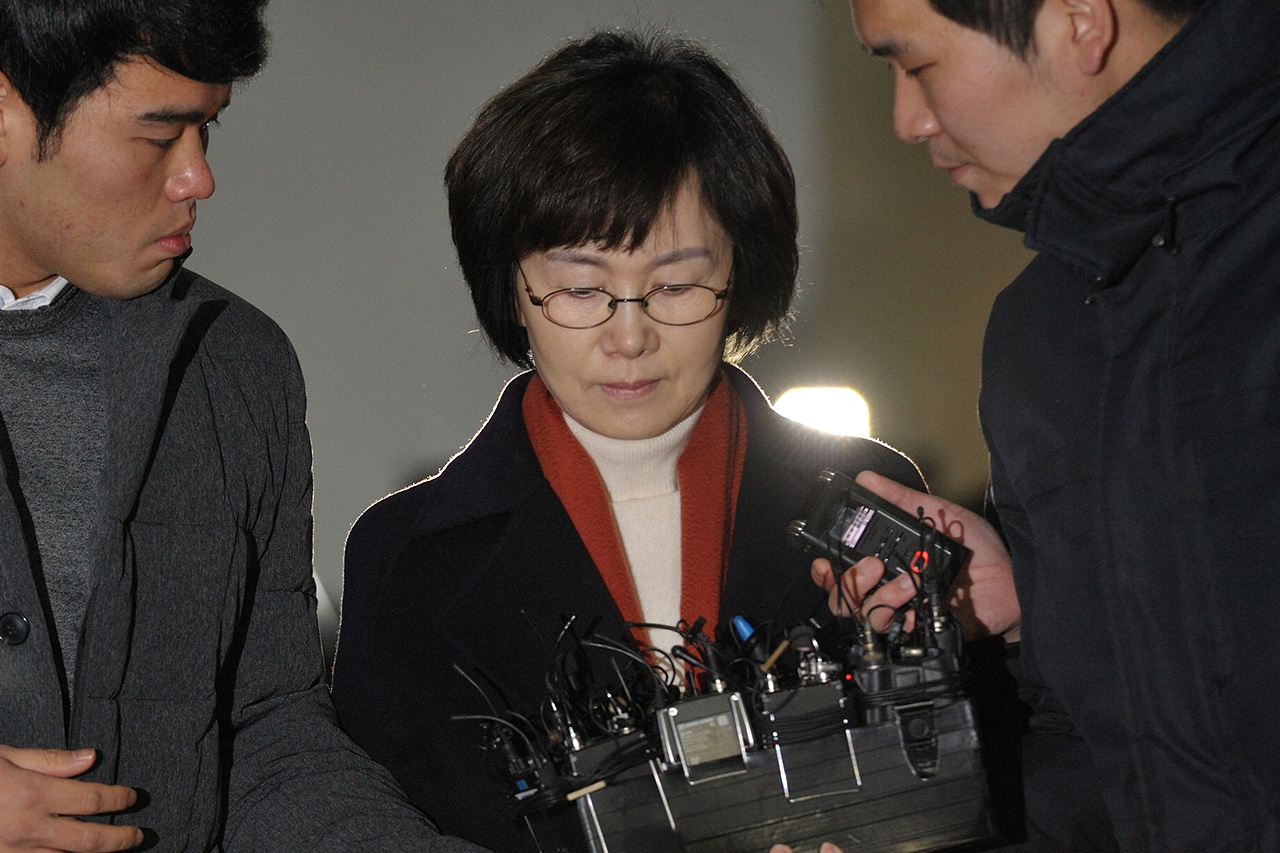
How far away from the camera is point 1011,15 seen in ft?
3.31

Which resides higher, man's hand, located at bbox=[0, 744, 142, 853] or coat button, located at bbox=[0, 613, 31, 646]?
coat button, located at bbox=[0, 613, 31, 646]

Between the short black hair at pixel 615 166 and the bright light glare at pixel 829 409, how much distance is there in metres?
0.88

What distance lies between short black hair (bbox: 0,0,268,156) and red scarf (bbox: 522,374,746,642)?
21.2 inches

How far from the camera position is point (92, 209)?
1183mm

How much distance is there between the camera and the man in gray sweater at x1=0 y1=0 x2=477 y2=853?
1.13 m

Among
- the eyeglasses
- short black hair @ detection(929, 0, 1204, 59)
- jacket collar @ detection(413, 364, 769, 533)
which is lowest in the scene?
jacket collar @ detection(413, 364, 769, 533)

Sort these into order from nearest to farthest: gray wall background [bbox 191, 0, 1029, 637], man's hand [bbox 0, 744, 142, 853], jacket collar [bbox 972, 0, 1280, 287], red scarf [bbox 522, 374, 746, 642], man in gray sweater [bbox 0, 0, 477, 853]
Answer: jacket collar [bbox 972, 0, 1280, 287] < man's hand [bbox 0, 744, 142, 853] < man in gray sweater [bbox 0, 0, 477, 853] < red scarf [bbox 522, 374, 746, 642] < gray wall background [bbox 191, 0, 1029, 637]

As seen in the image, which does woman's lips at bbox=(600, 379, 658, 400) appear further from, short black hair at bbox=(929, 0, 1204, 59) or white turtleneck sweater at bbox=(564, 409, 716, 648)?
short black hair at bbox=(929, 0, 1204, 59)

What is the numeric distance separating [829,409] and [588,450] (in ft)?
3.34

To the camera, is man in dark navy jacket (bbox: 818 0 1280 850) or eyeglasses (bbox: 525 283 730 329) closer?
man in dark navy jacket (bbox: 818 0 1280 850)

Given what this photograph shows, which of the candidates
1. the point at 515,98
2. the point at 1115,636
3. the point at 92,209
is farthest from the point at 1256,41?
the point at 92,209

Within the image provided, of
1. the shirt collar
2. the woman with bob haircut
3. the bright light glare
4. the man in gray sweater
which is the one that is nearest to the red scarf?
the woman with bob haircut

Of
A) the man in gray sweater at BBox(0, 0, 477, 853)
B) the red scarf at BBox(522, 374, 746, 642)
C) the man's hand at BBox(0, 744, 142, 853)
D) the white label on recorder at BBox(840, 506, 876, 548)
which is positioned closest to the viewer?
the man's hand at BBox(0, 744, 142, 853)

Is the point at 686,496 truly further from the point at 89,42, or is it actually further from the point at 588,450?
the point at 89,42
